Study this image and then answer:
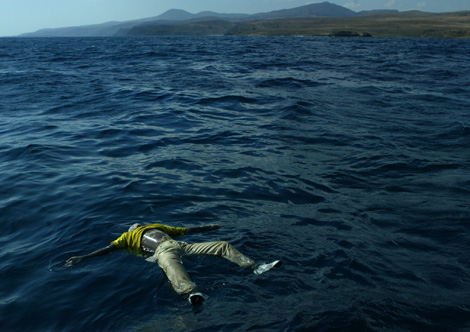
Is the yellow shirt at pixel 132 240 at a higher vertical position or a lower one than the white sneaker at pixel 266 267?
higher

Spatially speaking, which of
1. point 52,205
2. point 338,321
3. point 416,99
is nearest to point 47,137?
point 52,205

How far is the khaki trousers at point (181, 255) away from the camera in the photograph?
579 cm

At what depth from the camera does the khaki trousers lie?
5793 millimetres

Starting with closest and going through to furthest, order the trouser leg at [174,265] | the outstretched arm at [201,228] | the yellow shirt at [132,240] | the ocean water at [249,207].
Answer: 1. the ocean water at [249,207]
2. the trouser leg at [174,265]
3. the yellow shirt at [132,240]
4. the outstretched arm at [201,228]

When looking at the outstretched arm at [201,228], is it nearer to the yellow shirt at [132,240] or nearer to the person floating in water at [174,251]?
the person floating in water at [174,251]

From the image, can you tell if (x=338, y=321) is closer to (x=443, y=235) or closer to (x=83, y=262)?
(x=443, y=235)

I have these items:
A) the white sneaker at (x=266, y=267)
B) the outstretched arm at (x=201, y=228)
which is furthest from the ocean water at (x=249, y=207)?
the outstretched arm at (x=201, y=228)

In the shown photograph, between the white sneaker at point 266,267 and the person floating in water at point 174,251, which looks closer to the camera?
the person floating in water at point 174,251

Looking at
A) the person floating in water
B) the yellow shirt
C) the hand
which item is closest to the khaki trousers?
the person floating in water

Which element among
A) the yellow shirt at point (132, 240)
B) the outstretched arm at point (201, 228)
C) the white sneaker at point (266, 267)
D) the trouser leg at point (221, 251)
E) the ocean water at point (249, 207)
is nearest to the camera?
the ocean water at point (249, 207)

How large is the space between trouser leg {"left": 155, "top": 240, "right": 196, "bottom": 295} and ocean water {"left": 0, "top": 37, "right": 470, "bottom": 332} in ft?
0.67

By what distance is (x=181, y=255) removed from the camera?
6664 mm

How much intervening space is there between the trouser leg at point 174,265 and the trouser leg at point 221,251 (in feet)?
0.59

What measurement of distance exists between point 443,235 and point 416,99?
529 inches
